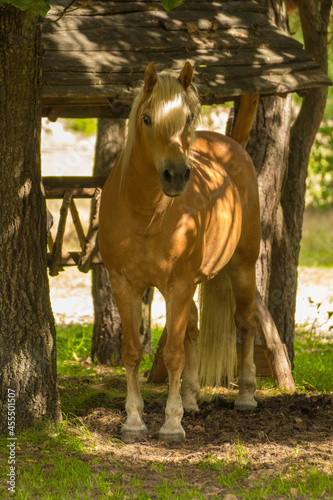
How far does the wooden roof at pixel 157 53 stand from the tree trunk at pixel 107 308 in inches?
50.2

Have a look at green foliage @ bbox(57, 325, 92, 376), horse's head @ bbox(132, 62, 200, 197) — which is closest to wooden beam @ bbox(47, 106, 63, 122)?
horse's head @ bbox(132, 62, 200, 197)

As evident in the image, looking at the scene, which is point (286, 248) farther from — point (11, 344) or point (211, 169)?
point (11, 344)

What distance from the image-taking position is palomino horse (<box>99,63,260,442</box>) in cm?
394

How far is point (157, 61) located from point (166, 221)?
1.62 metres

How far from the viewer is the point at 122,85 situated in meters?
4.96

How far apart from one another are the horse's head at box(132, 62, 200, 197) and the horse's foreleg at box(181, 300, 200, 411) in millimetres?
1796

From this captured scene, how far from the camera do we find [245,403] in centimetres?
541

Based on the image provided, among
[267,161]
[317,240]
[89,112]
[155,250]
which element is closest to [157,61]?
[89,112]

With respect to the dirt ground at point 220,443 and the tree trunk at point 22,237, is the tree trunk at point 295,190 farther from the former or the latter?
the tree trunk at point 22,237

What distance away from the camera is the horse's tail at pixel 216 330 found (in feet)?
18.4

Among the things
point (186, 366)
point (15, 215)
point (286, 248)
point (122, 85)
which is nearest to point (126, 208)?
point (15, 215)

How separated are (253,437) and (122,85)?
281 centimetres

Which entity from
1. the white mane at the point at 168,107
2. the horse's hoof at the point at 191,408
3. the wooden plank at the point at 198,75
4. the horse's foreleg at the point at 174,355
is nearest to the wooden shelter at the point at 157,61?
the wooden plank at the point at 198,75

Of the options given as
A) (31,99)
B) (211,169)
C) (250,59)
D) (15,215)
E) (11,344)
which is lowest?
(11,344)
